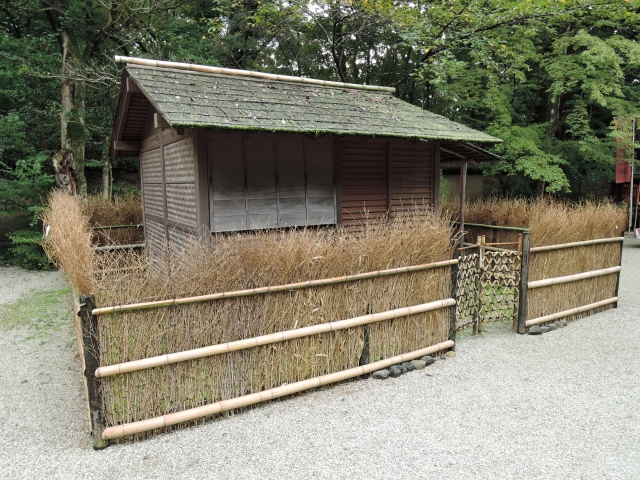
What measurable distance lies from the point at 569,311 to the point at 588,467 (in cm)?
402

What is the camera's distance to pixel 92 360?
3.60 metres

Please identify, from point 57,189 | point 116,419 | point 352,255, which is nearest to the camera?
point 116,419

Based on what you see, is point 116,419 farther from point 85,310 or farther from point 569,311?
point 569,311

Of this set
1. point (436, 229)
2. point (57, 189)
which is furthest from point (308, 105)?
point (57, 189)

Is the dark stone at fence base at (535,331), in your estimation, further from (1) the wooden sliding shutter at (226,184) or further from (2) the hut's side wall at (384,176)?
(1) the wooden sliding shutter at (226,184)

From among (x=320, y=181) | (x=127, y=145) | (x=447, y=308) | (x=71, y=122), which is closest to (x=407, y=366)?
(x=447, y=308)

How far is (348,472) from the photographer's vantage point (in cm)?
336

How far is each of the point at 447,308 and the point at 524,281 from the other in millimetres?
1537

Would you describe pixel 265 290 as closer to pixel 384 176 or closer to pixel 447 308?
pixel 447 308

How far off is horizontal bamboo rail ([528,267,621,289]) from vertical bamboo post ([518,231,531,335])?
0.12m

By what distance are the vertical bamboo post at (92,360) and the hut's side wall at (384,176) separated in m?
4.67

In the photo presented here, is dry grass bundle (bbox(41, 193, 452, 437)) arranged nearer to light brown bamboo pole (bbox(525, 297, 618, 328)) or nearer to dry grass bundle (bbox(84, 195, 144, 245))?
light brown bamboo pole (bbox(525, 297, 618, 328))

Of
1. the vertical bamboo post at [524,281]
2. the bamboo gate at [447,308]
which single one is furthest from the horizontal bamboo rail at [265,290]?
the vertical bamboo post at [524,281]

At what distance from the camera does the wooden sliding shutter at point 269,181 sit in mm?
6418
